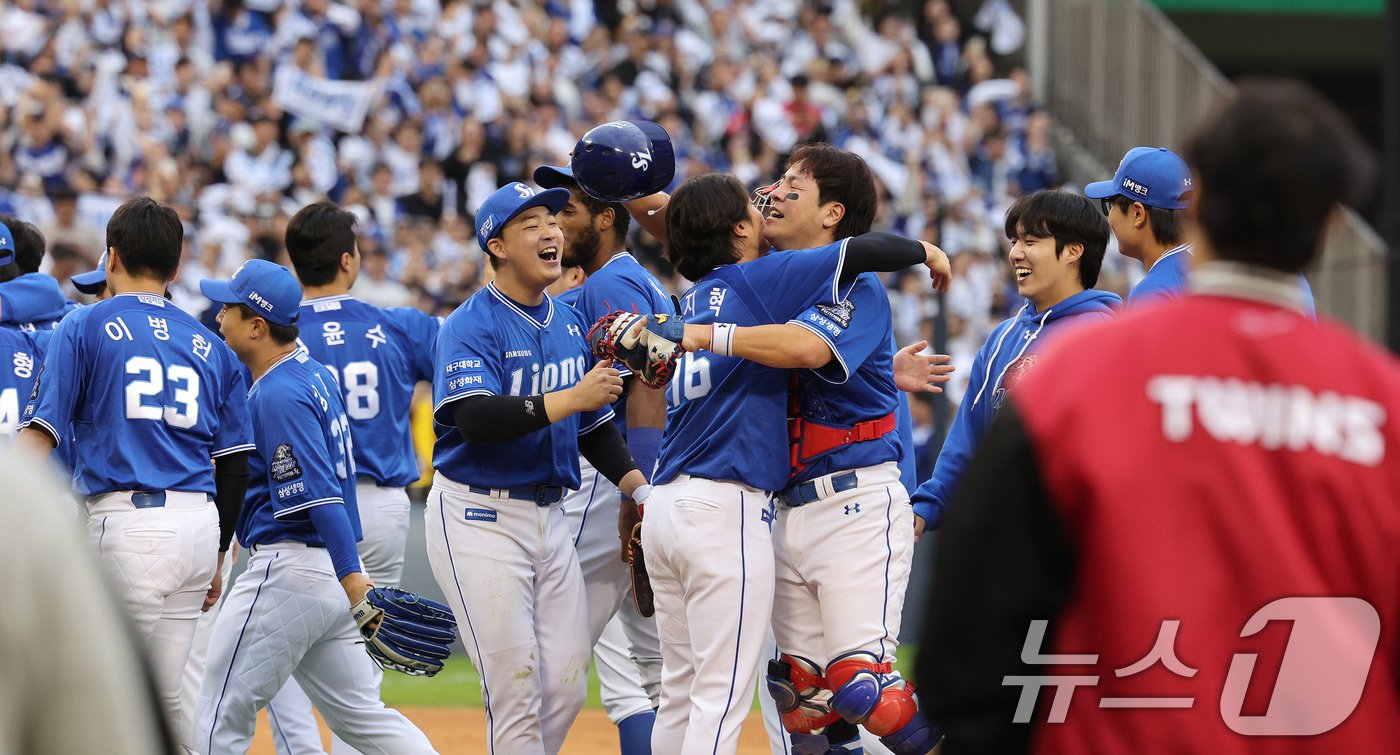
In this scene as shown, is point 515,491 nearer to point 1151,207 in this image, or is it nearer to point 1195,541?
A: point 1151,207

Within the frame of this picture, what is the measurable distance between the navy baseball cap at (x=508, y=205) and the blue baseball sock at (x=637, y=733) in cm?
187

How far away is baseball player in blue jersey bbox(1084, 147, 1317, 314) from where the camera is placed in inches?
206

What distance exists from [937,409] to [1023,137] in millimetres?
9605

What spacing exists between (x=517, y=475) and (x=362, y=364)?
5.95 feet

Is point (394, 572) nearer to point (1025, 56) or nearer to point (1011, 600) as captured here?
point (1011, 600)

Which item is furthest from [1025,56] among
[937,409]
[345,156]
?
[937,409]

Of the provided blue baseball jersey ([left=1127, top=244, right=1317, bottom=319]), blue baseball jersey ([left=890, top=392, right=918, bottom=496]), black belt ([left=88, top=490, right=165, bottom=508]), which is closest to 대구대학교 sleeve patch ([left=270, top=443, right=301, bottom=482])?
black belt ([left=88, top=490, right=165, bottom=508])

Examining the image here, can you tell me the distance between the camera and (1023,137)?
1936cm

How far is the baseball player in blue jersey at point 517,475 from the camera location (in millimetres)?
5008

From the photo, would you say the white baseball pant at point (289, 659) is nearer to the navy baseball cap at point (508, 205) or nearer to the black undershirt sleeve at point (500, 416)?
the black undershirt sleeve at point (500, 416)

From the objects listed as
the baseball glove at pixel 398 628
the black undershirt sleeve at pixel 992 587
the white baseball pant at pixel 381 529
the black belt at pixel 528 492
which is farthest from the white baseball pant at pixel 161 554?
the black undershirt sleeve at pixel 992 587

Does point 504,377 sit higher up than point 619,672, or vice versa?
point 504,377

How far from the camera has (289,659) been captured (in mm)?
5410

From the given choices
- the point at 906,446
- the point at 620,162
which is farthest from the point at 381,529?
the point at 906,446
